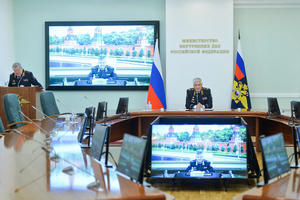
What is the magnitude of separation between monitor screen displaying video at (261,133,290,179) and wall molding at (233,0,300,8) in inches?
253

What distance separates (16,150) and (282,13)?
6.95 m

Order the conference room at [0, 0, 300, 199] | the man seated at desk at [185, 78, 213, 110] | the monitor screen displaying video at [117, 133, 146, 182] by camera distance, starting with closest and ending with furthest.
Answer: the monitor screen displaying video at [117, 133, 146, 182], the man seated at desk at [185, 78, 213, 110], the conference room at [0, 0, 300, 199]

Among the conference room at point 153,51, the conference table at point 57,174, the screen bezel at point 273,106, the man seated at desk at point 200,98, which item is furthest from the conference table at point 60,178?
the conference room at point 153,51

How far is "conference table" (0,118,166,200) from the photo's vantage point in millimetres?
1998

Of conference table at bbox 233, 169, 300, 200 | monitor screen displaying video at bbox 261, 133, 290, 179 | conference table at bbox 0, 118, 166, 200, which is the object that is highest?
monitor screen displaying video at bbox 261, 133, 290, 179

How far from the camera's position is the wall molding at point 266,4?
334 inches

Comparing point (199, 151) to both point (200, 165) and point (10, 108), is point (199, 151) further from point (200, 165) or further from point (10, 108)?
point (10, 108)

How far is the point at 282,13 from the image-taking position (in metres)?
8.53

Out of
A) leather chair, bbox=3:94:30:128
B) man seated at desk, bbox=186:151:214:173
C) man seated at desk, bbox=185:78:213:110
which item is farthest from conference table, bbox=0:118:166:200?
man seated at desk, bbox=185:78:213:110

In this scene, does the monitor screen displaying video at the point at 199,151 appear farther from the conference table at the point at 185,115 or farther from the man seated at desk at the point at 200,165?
the conference table at the point at 185,115

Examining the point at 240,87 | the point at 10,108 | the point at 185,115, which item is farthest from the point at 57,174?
the point at 240,87

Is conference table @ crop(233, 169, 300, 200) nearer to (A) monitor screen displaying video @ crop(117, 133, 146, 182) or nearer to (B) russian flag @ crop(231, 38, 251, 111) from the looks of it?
(A) monitor screen displaying video @ crop(117, 133, 146, 182)

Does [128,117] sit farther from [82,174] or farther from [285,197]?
[285,197]

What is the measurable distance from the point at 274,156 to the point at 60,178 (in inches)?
51.9
